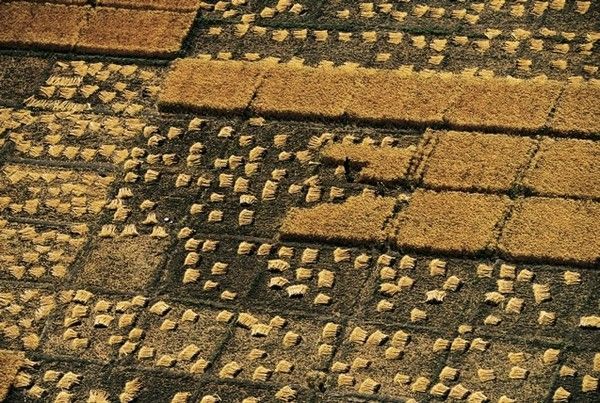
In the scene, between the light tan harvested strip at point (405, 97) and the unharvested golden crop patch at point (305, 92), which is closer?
the light tan harvested strip at point (405, 97)

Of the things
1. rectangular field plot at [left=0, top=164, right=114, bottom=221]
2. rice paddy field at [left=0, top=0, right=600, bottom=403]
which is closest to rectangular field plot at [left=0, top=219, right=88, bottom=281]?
rice paddy field at [left=0, top=0, right=600, bottom=403]

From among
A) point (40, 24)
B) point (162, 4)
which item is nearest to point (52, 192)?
point (40, 24)

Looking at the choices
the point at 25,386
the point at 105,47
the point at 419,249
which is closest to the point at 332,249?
the point at 419,249

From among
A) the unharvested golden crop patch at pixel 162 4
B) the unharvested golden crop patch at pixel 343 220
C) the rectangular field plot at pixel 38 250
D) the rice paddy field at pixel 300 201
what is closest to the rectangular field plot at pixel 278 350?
the rice paddy field at pixel 300 201

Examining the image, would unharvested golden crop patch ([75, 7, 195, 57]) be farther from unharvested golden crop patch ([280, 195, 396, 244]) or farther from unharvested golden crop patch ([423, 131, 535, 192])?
unharvested golden crop patch ([423, 131, 535, 192])

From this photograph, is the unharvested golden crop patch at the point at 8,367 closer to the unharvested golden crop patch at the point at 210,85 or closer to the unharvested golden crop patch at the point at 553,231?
the unharvested golden crop patch at the point at 210,85
